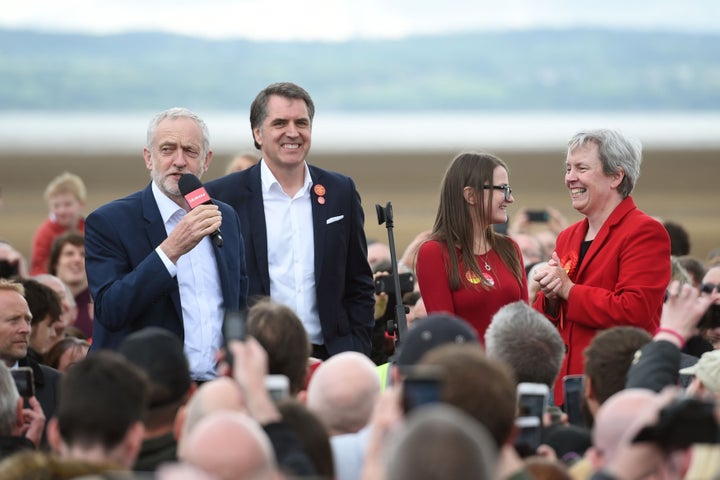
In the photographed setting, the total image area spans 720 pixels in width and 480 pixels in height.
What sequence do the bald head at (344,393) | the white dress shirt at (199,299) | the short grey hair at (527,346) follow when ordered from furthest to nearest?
the white dress shirt at (199,299) < the short grey hair at (527,346) < the bald head at (344,393)

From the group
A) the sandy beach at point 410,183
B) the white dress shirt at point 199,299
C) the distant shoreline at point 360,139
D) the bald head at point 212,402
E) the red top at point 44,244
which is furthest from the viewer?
the distant shoreline at point 360,139

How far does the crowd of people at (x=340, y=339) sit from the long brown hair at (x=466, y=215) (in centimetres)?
1

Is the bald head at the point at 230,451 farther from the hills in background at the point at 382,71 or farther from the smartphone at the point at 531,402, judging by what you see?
the hills in background at the point at 382,71

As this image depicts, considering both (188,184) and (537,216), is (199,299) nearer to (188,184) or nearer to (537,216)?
(188,184)

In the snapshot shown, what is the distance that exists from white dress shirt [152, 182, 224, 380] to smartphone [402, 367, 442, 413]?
273 centimetres

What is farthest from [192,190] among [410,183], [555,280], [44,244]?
[410,183]

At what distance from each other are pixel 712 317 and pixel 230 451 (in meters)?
4.19

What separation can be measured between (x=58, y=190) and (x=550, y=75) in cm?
12185

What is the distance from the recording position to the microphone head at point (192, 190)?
552 centimetres

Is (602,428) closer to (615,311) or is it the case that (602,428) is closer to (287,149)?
(615,311)

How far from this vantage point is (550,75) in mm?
131000

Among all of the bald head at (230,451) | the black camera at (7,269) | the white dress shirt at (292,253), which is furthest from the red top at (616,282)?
the black camera at (7,269)

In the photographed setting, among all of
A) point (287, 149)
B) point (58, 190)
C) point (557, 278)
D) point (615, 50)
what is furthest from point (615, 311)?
point (615, 50)

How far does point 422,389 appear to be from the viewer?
3006 millimetres
